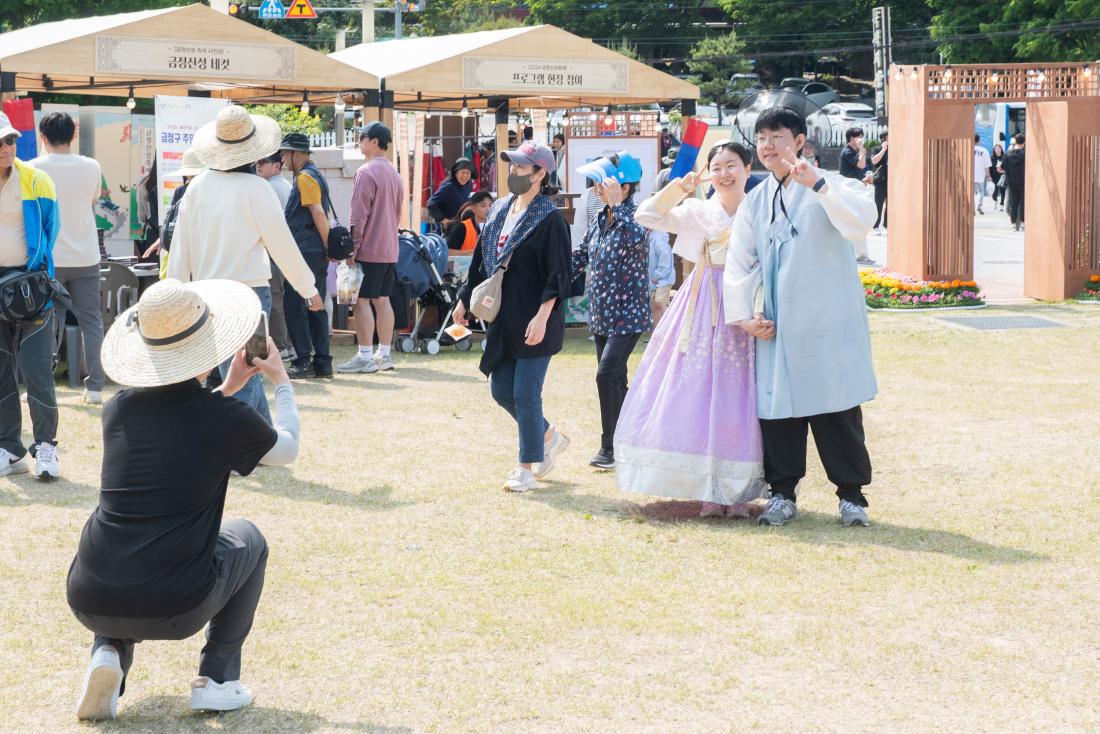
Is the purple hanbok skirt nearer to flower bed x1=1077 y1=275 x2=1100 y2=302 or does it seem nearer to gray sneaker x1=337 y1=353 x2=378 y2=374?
gray sneaker x1=337 y1=353 x2=378 y2=374

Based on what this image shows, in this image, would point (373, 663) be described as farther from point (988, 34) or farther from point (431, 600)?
point (988, 34)

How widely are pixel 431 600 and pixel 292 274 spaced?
2.71 metres

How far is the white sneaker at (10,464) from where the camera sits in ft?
23.7

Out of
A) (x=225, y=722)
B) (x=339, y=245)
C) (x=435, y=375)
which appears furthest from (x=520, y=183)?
(x=435, y=375)

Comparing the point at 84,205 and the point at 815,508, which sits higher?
the point at 84,205

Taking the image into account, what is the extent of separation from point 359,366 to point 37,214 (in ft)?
13.3

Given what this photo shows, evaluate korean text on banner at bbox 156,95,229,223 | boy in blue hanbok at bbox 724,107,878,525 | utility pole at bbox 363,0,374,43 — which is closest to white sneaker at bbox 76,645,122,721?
boy in blue hanbok at bbox 724,107,878,525

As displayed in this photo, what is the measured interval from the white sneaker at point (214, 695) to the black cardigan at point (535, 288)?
3.03 metres

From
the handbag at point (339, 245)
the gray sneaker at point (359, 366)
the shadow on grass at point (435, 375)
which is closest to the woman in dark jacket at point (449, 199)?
the shadow on grass at point (435, 375)

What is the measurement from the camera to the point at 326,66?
13.1m

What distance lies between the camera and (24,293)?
22.9 feet

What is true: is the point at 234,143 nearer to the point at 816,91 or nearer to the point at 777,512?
the point at 777,512

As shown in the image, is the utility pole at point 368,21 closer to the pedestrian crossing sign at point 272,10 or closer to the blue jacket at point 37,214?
the pedestrian crossing sign at point 272,10

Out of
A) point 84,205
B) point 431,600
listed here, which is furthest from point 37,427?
point 431,600
